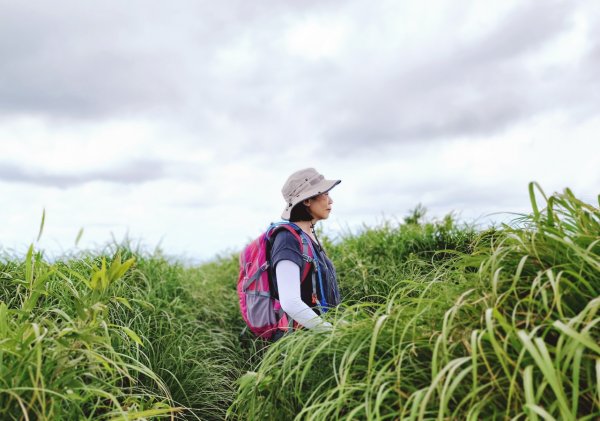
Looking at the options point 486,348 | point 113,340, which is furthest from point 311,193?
point 486,348

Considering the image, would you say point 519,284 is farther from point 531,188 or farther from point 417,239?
point 417,239

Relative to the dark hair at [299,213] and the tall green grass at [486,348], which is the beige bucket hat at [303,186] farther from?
the tall green grass at [486,348]

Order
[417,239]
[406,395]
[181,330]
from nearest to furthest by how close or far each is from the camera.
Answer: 1. [406,395]
2. [181,330]
3. [417,239]

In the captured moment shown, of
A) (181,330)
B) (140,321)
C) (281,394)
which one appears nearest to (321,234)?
(181,330)

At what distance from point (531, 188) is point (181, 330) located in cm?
337

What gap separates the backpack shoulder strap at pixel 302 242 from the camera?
3.68 m

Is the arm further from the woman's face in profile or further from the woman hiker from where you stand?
the woman's face in profile

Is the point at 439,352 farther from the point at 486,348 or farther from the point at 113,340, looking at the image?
the point at 113,340

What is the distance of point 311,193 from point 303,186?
4.0 inches

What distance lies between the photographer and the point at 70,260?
5.26 metres

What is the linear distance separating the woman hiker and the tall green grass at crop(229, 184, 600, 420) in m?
0.55

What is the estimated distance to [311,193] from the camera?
3.84 m

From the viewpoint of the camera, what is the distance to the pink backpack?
375cm

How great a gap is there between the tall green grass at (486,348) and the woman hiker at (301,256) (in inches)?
21.8
